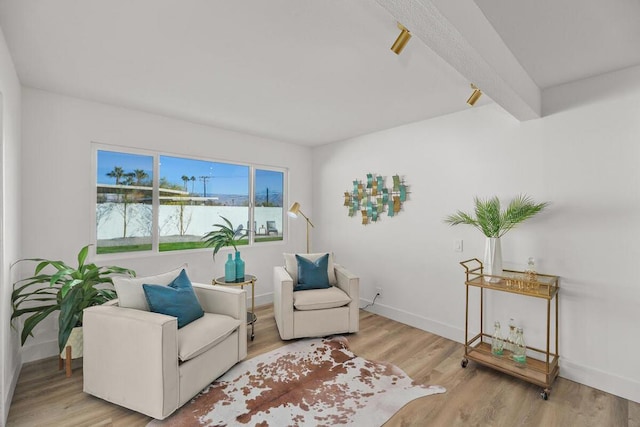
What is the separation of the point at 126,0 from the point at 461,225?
320cm

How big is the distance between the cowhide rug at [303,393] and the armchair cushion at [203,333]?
0.36 metres

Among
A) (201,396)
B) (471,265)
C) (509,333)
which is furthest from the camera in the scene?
(471,265)

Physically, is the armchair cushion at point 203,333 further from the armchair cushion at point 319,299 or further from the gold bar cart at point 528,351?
the gold bar cart at point 528,351

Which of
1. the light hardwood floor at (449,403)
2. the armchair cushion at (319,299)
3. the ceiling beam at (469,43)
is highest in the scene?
the ceiling beam at (469,43)

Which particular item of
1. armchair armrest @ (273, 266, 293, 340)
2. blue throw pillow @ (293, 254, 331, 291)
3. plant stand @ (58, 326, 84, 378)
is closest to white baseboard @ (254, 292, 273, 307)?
blue throw pillow @ (293, 254, 331, 291)

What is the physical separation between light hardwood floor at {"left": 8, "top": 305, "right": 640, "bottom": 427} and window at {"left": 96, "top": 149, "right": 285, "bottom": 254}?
131 cm

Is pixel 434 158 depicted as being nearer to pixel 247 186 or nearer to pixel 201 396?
pixel 247 186

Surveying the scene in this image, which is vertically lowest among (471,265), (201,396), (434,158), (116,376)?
(201,396)

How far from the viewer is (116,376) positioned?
2010 millimetres

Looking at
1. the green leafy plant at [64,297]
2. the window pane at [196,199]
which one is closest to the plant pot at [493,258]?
the window pane at [196,199]

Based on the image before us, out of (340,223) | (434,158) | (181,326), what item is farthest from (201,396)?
(434,158)

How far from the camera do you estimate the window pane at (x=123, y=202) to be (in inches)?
121

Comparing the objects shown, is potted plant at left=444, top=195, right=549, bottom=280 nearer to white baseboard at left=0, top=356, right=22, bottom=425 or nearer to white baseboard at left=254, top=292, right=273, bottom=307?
white baseboard at left=254, top=292, right=273, bottom=307

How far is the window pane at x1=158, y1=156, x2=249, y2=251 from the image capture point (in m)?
3.53
